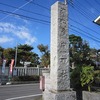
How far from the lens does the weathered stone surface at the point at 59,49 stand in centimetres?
855

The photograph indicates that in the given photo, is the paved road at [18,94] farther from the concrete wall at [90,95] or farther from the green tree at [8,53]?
the green tree at [8,53]

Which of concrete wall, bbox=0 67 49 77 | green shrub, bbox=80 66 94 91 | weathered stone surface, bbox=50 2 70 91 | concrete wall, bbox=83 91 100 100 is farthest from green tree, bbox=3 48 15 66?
weathered stone surface, bbox=50 2 70 91

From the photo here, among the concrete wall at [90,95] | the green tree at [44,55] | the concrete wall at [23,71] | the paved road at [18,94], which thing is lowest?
the paved road at [18,94]

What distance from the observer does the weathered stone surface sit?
8.55 meters

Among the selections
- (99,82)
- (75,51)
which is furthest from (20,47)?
(99,82)

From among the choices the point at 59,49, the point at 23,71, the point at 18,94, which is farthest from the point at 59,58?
the point at 23,71

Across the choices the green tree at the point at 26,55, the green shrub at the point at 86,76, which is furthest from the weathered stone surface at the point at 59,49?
the green tree at the point at 26,55

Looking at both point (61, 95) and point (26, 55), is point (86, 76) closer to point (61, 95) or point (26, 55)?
point (61, 95)

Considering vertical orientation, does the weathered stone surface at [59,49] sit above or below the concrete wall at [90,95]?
above

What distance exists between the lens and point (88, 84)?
9828 millimetres

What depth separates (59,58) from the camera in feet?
28.2

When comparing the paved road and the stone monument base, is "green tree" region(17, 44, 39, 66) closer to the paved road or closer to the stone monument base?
the paved road

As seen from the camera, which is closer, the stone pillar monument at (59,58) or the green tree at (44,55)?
the stone pillar monument at (59,58)

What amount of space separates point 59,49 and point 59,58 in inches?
13.5
